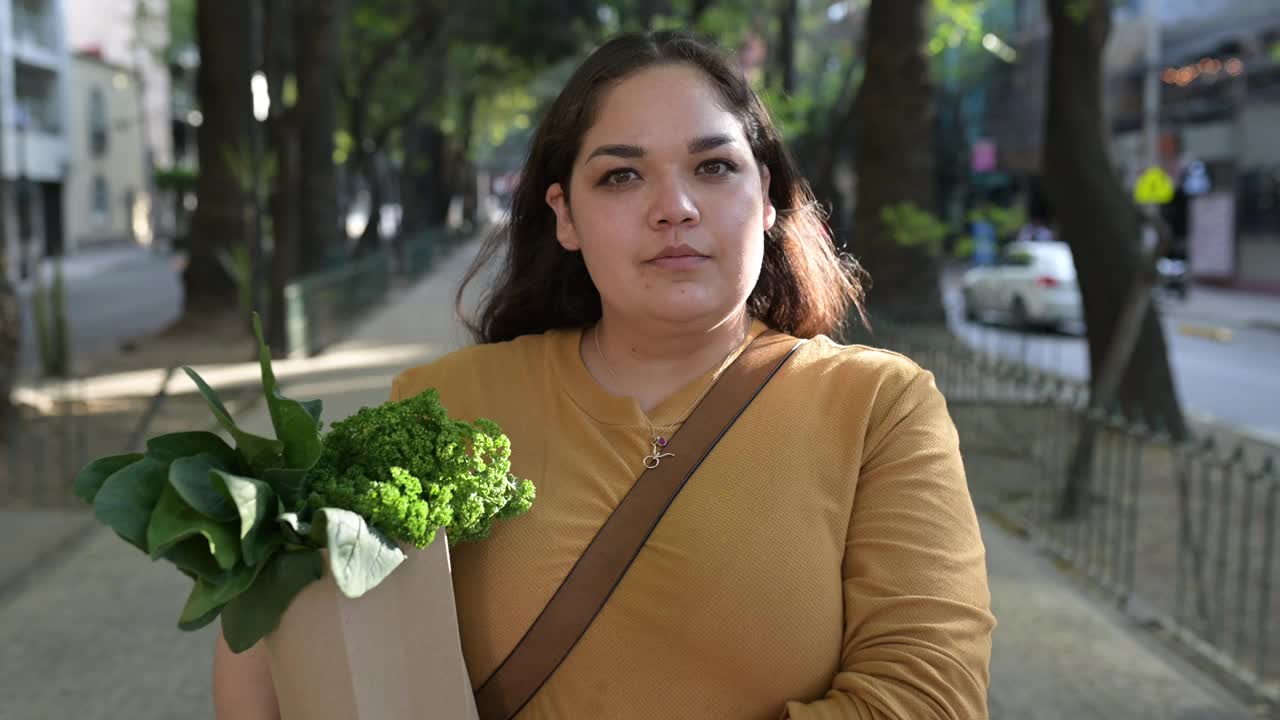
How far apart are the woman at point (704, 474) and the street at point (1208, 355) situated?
11035mm

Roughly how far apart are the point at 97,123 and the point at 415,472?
61.8 m

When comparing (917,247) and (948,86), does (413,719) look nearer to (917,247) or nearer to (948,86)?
(917,247)

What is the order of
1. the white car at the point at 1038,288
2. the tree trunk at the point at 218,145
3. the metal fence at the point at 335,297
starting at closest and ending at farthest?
the metal fence at the point at 335,297 < the tree trunk at the point at 218,145 < the white car at the point at 1038,288

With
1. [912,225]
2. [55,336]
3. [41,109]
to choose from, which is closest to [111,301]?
[55,336]

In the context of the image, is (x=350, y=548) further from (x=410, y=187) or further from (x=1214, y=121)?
(x=410, y=187)

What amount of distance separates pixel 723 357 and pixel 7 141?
4671cm

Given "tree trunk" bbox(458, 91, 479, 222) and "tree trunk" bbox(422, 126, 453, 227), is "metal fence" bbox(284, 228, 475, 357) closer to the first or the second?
"tree trunk" bbox(422, 126, 453, 227)

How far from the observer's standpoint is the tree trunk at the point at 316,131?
70.2 ft

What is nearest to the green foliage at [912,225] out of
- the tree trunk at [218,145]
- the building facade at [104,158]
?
the tree trunk at [218,145]

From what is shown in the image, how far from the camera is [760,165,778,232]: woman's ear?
240cm

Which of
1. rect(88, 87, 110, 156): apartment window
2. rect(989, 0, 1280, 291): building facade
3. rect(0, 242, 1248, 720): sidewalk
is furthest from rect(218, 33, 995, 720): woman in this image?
rect(88, 87, 110, 156): apartment window

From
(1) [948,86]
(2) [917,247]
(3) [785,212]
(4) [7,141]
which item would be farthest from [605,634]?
(1) [948,86]

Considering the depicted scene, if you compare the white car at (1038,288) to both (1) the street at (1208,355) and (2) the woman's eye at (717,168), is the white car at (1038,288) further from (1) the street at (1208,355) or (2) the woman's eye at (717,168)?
(2) the woman's eye at (717,168)

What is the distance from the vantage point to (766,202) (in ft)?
8.05
